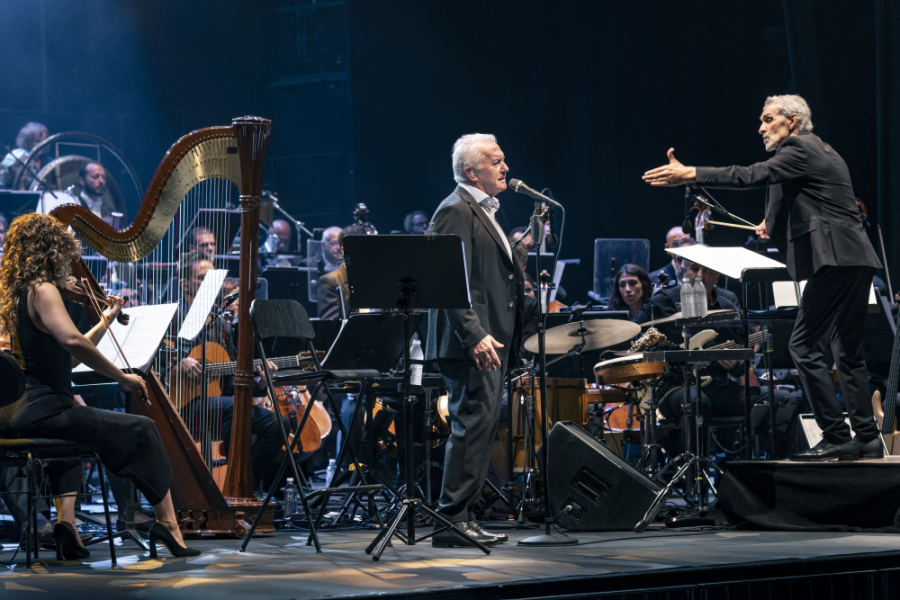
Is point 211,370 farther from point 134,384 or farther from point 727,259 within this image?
point 727,259

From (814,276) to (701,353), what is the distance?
649mm

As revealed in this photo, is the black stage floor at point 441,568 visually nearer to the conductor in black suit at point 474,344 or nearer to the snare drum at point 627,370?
the conductor in black suit at point 474,344

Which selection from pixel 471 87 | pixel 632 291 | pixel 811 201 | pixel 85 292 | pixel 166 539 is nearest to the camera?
pixel 166 539

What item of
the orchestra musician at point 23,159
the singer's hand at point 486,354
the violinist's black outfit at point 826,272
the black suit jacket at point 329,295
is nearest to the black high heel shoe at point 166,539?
the singer's hand at point 486,354

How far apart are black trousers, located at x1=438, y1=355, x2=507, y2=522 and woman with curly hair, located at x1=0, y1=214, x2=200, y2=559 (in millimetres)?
1113

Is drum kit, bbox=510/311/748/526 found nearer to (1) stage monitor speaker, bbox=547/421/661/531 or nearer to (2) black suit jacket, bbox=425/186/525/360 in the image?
(1) stage monitor speaker, bbox=547/421/661/531

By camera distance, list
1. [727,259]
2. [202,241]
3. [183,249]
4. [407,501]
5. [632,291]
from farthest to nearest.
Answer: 1. [632,291]
2. [202,241]
3. [727,259]
4. [183,249]
5. [407,501]

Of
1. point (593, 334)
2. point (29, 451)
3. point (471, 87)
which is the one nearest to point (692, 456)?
point (593, 334)

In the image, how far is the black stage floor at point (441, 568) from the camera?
9.91 ft

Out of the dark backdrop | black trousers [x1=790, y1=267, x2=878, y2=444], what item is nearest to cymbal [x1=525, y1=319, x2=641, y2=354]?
black trousers [x1=790, y1=267, x2=878, y2=444]

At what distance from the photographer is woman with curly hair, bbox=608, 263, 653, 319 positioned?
7.36m

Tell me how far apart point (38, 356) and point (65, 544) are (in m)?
0.81

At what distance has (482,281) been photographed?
4172 mm

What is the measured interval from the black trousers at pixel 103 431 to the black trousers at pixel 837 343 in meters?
2.96
